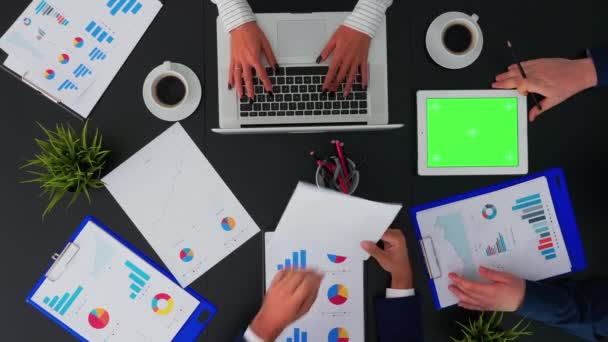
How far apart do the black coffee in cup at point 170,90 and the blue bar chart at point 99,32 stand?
17 cm

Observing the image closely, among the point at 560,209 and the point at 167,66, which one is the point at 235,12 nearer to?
the point at 167,66

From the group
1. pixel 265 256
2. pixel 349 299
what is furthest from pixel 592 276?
pixel 265 256

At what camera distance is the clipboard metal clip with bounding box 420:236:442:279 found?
1104mm

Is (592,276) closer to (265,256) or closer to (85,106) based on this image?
(265,256)

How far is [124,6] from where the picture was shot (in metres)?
1.12

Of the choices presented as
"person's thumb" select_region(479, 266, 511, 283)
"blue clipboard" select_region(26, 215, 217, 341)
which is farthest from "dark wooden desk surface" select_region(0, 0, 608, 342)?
"person's thumb" select_region(479, 266, 511, 283)

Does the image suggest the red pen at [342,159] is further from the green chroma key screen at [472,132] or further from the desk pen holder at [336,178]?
the green chroma key screen at [472,132]

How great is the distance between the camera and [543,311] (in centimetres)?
105

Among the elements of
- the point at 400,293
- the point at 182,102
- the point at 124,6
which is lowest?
the point at 400,293

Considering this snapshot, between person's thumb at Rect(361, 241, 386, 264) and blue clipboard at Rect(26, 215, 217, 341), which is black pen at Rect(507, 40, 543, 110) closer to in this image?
person's thumb at Rect(361, 241, 386, 264)

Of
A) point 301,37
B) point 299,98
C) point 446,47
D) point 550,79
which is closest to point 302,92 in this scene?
point 299,98

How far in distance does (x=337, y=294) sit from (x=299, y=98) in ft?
1.58

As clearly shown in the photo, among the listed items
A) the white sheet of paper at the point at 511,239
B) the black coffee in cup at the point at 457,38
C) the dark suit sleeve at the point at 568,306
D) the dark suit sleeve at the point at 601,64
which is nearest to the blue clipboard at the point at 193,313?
the white sheet of paper at the point at 511,239

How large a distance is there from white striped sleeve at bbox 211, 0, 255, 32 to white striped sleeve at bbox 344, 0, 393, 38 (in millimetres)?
230
